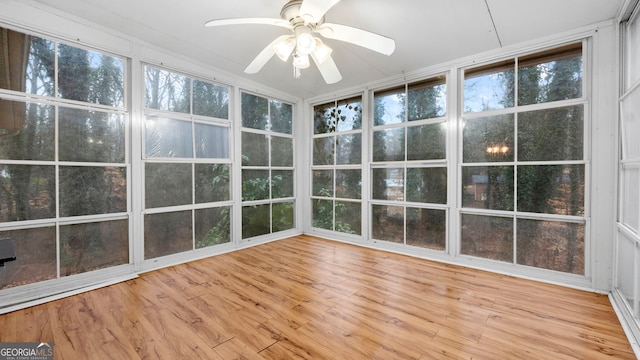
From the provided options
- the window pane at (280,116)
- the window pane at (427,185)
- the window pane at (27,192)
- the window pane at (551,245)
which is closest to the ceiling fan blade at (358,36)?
the window pane at (427,185)

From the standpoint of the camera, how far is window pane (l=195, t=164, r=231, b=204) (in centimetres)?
347

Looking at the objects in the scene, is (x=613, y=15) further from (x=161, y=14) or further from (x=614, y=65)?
(x=161, y=14)

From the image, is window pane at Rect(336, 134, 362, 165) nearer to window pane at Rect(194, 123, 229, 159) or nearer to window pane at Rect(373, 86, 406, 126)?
window pane at Rect(373, 86, 406, 126)

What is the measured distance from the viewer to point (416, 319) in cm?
201

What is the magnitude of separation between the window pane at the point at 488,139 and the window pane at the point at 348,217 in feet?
5.75

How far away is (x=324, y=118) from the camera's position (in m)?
4.71

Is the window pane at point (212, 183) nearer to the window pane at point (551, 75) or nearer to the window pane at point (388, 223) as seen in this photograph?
the window pane at point (388, 223)

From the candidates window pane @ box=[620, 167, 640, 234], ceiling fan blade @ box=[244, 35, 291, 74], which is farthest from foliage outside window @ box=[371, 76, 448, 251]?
ceiling fan blade @ box=[244, 35, 291, 74]

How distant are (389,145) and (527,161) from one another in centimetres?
163

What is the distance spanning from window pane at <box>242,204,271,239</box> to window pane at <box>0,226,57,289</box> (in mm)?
2073

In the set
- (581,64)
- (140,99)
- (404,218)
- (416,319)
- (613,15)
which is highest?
(613,15)

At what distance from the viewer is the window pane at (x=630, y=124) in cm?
197

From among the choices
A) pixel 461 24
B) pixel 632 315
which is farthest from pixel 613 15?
pixel 632 315

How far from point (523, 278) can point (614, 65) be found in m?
2.20
